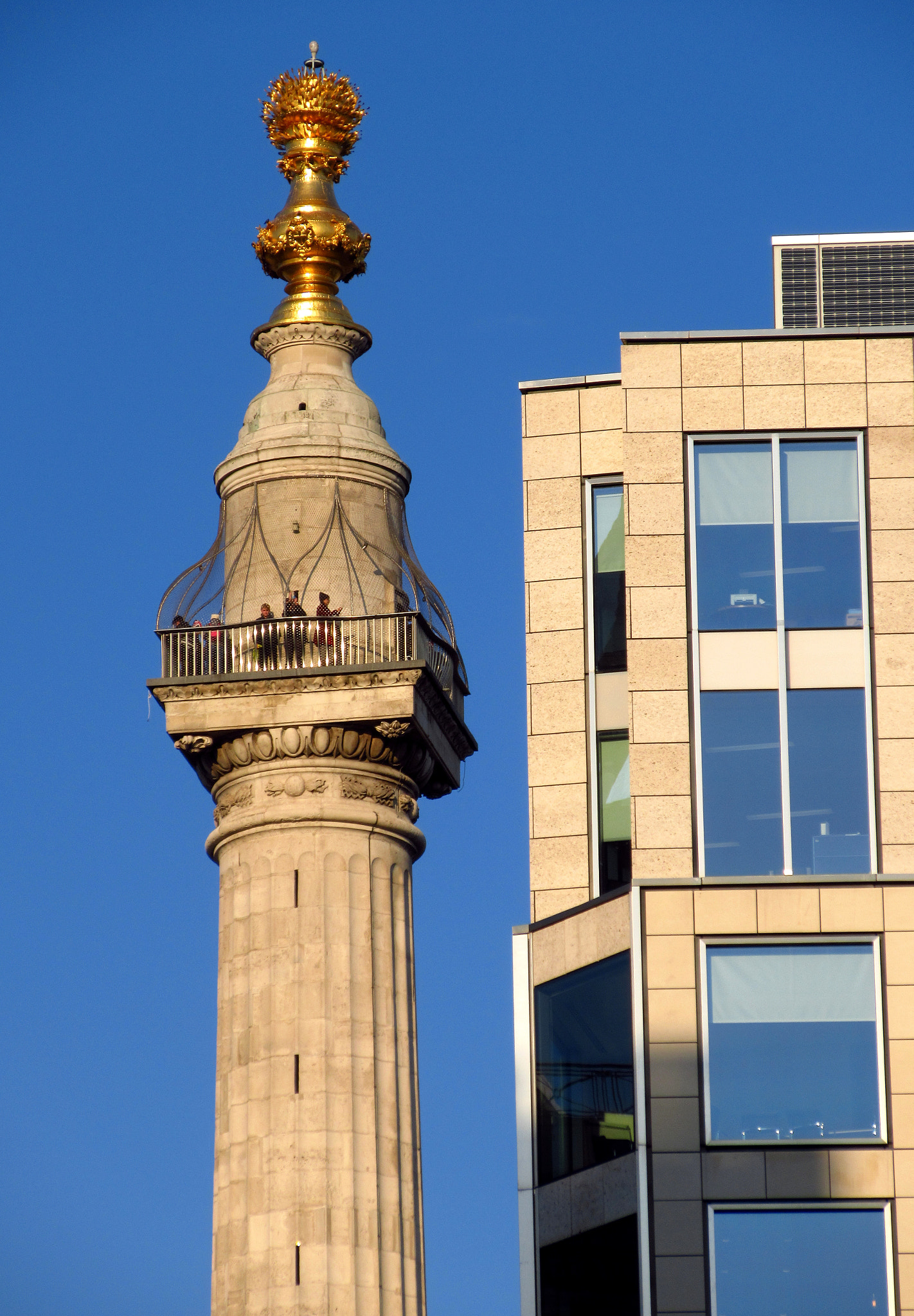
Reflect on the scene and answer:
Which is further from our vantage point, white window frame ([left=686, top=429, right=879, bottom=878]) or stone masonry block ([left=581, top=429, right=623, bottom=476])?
stone masonry block ([left=581, top=429, right=623, bottom=476])

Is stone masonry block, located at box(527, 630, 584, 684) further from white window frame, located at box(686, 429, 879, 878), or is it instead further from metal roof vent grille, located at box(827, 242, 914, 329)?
metal roof vent grille, located at box(827, 242, 914, 329)

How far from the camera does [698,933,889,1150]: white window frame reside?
140ft

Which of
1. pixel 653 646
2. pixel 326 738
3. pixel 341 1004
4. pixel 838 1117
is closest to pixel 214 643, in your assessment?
pixel 326 738

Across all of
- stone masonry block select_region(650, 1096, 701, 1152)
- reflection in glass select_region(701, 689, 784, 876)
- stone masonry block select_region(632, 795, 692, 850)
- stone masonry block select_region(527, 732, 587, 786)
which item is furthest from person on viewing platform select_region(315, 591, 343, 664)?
stone masonry block select_region(650, 1096, 701, 1152)

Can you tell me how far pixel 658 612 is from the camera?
46062mm

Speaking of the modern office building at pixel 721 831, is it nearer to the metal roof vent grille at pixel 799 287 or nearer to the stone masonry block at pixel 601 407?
the stone masonry block at pixel 601 407

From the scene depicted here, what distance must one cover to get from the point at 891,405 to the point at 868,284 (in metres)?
9.99

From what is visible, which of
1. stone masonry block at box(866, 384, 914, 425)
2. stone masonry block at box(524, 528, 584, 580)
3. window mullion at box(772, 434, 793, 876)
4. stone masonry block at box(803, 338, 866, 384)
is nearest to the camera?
window mullion at box(772, 434, 793, 876)

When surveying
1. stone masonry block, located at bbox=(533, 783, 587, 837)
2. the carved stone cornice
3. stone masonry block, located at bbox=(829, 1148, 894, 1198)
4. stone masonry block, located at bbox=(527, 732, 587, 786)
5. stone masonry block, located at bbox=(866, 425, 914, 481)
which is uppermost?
the carved stone cornice

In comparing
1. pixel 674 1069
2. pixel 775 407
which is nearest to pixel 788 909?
pixel 674 1069

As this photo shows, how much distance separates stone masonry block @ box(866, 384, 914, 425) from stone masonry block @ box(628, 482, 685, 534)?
3.35 m

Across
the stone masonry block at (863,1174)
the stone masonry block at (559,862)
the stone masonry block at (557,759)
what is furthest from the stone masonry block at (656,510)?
the stone masonry block at (863,1174)

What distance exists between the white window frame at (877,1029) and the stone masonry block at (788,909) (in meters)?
0.16

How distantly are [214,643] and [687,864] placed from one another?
77.2 ft
